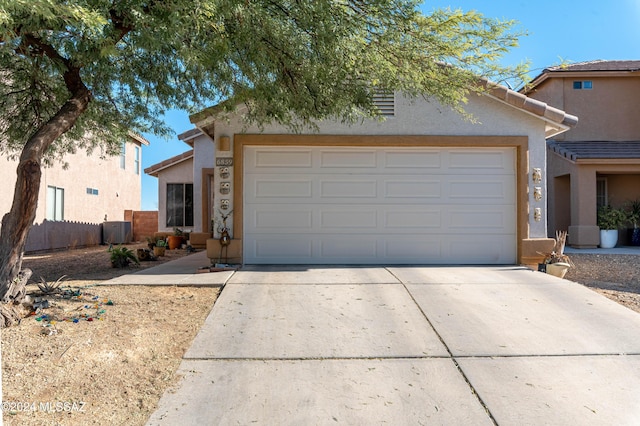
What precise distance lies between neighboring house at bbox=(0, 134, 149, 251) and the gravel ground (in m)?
10.9

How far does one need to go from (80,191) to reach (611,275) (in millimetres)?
17618

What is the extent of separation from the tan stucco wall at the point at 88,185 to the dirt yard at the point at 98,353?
8873 millimetres

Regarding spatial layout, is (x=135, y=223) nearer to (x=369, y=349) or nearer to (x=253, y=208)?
(x=253, y=208)

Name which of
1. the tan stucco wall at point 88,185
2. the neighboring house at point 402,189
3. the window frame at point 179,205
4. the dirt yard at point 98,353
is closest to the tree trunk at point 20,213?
the dirt yard at point 98,353

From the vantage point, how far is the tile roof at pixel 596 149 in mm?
13414

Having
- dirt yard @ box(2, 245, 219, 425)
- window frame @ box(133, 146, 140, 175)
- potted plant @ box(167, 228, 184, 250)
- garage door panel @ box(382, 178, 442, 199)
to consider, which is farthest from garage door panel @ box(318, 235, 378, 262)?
window frame @ box(133, 146, 140, 175)

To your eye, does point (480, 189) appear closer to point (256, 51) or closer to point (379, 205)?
point (379, 205)

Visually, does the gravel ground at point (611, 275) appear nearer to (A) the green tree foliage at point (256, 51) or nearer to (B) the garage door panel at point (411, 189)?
(B) the garage door panel at point (411, 189)

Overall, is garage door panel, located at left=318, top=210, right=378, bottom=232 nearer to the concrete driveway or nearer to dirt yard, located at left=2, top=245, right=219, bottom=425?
the concrete driveway

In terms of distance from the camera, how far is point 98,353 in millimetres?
4266

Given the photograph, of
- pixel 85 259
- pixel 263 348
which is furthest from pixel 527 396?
pixel 85 259

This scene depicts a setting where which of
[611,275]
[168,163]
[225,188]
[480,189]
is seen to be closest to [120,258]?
[225,188]

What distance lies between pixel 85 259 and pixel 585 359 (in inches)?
460

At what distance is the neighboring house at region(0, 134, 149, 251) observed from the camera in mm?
14070
